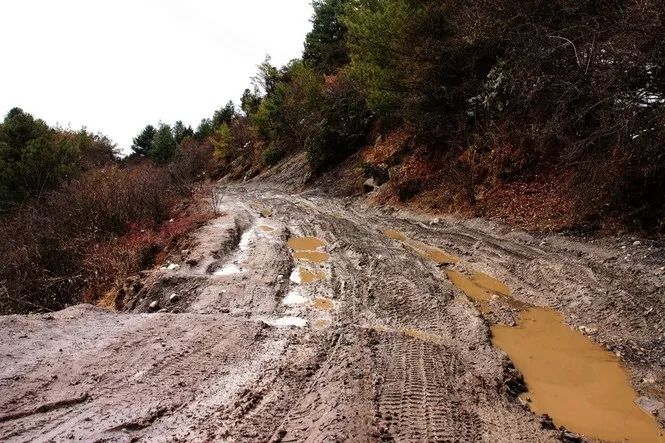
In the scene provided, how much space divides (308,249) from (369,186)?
7.58 metres

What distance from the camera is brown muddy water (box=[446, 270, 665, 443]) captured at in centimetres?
384

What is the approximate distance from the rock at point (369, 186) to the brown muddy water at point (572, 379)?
33.6ft

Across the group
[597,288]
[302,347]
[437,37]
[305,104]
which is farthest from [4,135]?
[597,288]

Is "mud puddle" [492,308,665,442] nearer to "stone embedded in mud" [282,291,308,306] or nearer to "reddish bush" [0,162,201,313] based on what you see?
"stone embedded in mud" [282,291,308,306]

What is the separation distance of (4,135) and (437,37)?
19105 mm

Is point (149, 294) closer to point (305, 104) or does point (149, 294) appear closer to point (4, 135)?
point (4, 135)

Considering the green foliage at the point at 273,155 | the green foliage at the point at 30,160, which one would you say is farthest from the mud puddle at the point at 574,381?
the green foliage at the point at 273,155

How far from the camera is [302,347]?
16.0 feet

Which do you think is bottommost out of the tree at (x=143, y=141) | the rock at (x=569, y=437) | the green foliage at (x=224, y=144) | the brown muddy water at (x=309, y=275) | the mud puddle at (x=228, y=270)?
the rock at (x=569, y=437)

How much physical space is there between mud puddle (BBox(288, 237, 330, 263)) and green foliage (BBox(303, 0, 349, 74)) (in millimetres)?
25804

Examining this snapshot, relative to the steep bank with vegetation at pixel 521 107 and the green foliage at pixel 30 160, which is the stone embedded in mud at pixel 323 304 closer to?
the steep bank with vegetation at pixel 521 107

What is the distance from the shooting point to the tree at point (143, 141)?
51625mm

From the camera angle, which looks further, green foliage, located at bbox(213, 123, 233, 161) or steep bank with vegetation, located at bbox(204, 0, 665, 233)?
green foliage, located at bbox(213, 123, 233, 161)

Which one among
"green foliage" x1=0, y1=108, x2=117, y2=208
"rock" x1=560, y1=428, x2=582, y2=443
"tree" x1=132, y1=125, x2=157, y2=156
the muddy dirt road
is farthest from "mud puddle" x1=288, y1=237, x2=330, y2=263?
"tree" x1=132, y1=125, x2=157, y2=156
